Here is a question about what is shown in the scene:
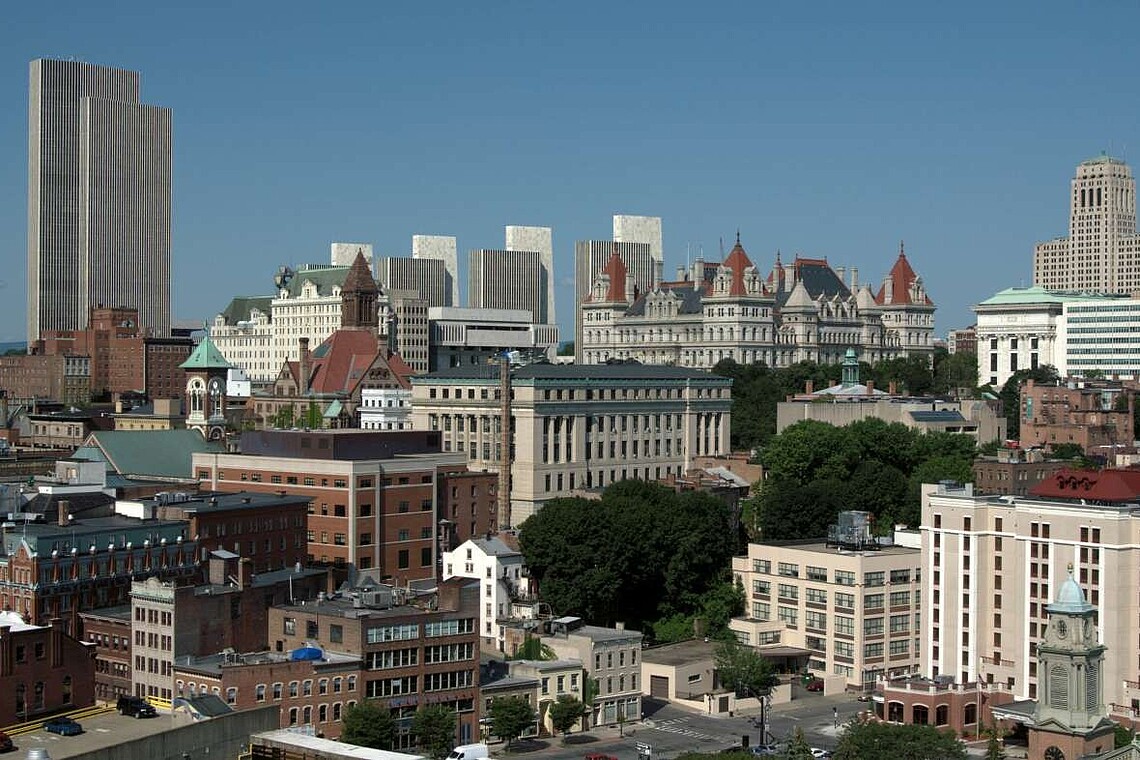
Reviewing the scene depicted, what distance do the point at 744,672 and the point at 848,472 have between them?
54338mm

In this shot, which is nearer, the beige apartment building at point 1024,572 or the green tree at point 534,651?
the beige apartment building at point 1024,572

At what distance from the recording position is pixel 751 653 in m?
123

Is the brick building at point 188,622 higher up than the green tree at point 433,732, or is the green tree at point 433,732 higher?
the brick building at point 188,622

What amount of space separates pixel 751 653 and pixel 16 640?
5144cm

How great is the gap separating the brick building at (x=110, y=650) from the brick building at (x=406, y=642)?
8.69m

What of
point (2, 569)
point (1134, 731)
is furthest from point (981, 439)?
point (2, 569)

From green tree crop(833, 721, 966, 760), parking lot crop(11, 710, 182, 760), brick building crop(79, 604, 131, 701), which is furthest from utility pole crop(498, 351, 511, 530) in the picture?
green tree crop(833, 721, 966, 760)

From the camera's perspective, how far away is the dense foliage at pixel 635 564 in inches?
5305

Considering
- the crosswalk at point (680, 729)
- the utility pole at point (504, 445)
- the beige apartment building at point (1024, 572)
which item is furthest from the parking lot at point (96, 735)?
the utility pole at point (504, 445)

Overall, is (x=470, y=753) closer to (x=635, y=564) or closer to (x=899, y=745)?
(x=899, y=745)

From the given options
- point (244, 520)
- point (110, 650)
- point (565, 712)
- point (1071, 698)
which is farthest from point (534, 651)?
point (1071, 698)

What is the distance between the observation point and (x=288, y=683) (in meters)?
97.4

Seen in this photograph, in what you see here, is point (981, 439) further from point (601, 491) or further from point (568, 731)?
point (568, 731)

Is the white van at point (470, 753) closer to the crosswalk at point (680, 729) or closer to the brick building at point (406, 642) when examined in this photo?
the brick building at point (406, 642)
